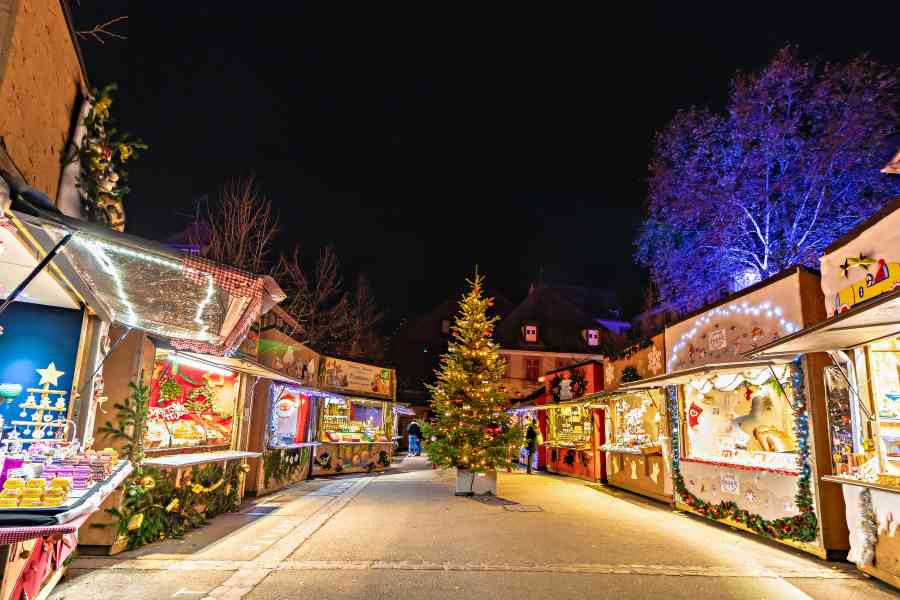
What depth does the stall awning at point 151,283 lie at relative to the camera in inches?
155

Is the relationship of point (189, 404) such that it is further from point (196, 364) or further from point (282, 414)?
point (282, 414)

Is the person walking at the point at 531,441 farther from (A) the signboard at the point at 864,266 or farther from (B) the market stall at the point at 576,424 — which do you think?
(A) the signboard at the point at 864,266

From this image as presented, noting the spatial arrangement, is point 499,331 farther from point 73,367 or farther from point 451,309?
point 73,367

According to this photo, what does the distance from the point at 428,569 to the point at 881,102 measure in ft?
68.9

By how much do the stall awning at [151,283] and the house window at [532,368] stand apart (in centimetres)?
3364

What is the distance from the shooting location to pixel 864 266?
264 inches

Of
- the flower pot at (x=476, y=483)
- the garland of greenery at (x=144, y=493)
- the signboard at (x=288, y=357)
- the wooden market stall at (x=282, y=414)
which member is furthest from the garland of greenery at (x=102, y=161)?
the flower pot at (x=476, y=483)

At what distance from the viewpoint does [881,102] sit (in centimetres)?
1778

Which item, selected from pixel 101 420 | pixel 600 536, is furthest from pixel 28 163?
pixel 600 536

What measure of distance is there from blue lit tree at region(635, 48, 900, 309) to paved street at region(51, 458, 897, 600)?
13024 mm

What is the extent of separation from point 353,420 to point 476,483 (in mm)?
8969

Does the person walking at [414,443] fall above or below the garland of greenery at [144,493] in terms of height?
below

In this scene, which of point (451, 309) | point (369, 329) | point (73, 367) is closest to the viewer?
point (73, 367)

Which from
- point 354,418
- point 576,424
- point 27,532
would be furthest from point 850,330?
point 354,418
